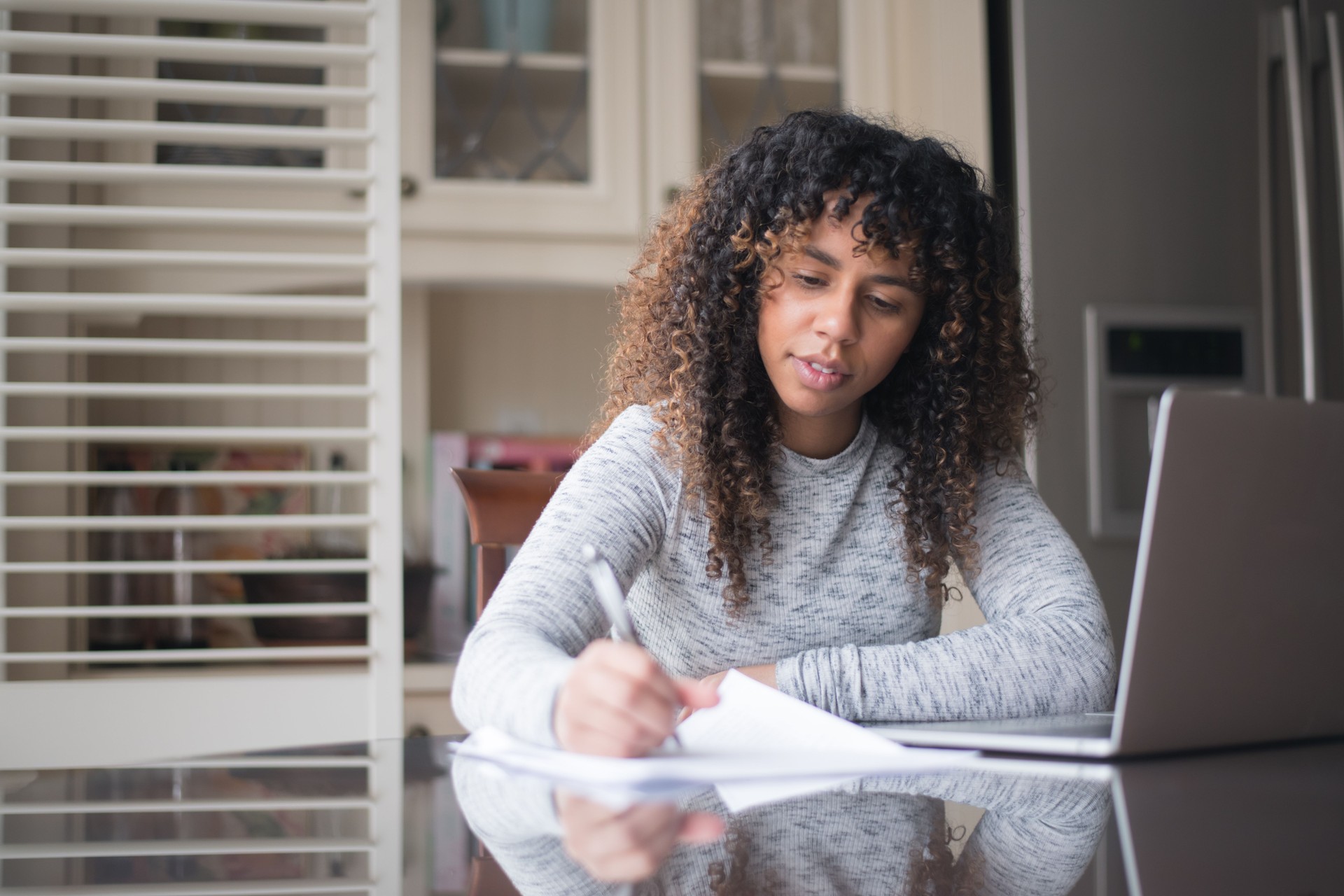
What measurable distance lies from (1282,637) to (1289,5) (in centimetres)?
168

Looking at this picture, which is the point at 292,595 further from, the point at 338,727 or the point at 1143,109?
the point at 1143,109

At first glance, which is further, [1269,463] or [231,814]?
[1269,463]

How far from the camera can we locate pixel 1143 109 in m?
1.97

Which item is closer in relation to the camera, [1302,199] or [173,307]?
[173,307]

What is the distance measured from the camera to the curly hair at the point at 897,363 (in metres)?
1.04

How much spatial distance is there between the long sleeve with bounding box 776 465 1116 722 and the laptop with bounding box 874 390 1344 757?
0.10 metres

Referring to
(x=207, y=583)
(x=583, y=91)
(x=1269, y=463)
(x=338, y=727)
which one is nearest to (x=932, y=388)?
(x=1269, y=463)

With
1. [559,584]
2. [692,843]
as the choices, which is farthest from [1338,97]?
[692,843]

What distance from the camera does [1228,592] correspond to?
69cm

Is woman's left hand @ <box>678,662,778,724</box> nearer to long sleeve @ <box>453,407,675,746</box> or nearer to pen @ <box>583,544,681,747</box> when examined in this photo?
long sleeve @ <box>453,407,675,746</box>

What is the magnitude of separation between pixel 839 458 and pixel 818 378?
14cm

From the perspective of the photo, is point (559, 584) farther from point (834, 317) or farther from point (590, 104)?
point (590, 104)

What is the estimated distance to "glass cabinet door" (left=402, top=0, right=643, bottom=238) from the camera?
2.05 meters

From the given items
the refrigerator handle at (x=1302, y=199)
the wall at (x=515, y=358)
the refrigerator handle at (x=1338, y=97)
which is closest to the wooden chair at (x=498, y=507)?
the wall at (x=515, y=358)
